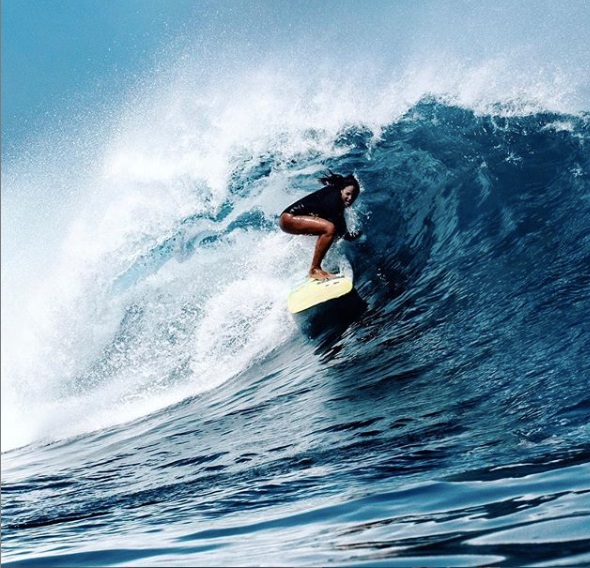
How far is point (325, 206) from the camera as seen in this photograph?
823cm

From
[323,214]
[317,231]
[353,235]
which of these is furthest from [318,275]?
[353,235]

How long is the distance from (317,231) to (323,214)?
204 mm

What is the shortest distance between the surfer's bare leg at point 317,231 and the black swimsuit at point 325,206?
59 mm

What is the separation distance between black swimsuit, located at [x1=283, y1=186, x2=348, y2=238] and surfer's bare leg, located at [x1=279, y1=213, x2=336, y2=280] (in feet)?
0.19

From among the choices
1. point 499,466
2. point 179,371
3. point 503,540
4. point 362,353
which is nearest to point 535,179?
point 362,353

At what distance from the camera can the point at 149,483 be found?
4453 millimetres

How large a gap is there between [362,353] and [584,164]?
15.7 feet

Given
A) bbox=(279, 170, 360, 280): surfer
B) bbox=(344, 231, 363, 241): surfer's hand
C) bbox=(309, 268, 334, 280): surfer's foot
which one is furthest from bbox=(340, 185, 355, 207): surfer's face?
bbox=(344, 231, 363, 241): surfer's hand

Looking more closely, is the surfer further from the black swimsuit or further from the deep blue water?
the deep blue water

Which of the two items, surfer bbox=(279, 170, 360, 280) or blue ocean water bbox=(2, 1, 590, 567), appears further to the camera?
surfer bbox=(279, 170, 360, 280)

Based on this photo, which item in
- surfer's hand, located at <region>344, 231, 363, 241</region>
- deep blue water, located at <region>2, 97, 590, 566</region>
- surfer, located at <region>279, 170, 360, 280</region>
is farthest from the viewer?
surfer's hand, located at <region>344, 231, 363, 241</region>

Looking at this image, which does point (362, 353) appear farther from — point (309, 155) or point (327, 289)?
point (309, 155)

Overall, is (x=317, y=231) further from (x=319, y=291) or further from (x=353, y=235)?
(x=353, y=235)

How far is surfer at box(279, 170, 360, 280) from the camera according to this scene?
820 cm
